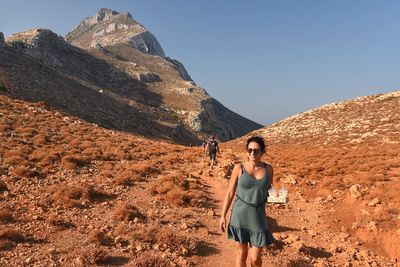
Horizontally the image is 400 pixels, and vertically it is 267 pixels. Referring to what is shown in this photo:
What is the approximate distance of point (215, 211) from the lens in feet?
47.1

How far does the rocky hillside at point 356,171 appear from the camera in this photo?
12.5 meters

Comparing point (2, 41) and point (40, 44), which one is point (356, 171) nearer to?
point (2, 41)

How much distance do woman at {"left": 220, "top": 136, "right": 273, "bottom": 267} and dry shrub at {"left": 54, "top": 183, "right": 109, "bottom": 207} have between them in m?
8.64

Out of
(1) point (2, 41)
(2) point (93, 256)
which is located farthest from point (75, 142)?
(1) point (2, 41)

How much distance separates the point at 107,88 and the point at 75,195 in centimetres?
9922

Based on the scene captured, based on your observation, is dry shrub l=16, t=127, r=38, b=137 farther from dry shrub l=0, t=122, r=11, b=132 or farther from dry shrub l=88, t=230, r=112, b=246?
dry shrub l=88, t=230, r=112, b=246

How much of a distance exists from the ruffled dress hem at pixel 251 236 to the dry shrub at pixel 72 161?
47.6ft

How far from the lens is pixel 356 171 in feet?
68.1

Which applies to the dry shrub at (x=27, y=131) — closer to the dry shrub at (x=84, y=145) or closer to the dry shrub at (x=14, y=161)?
the dry shrub at (x=84, y=145)

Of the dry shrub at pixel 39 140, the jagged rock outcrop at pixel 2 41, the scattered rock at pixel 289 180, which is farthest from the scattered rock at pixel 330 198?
the jagged rock outcrop at pixel 2 41

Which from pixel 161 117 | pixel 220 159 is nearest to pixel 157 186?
pixel 220 159

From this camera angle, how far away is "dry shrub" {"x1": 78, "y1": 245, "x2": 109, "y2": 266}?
8898 mm

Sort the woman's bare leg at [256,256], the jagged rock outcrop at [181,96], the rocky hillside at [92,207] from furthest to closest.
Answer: the jagged rock outcrop at [181,96] → the rocky hillside at [92,207] → the woman's bare leg at [256,256]

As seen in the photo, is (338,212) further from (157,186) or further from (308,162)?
(308,162)
